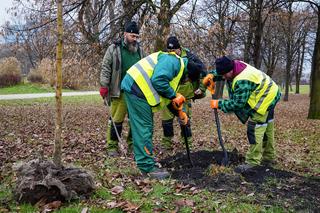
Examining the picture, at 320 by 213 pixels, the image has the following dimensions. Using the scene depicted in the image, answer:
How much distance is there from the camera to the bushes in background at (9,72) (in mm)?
31158

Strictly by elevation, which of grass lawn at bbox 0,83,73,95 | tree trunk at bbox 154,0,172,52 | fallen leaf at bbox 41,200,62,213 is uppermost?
tree trunk at bbox 154,0,172,52

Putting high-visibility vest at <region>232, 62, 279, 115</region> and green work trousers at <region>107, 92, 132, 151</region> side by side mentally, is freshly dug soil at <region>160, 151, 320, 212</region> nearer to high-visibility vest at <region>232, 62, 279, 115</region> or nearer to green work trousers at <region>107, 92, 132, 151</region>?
high-visibility vest at <region>232, 62, 279, 115</region>

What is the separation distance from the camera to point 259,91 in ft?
18.8

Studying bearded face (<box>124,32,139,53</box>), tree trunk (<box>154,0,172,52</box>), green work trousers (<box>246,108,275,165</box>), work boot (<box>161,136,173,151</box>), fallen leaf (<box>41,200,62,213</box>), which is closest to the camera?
fallen leaf (<box>41,200,62,213</box>)

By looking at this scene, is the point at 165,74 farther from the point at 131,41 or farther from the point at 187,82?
the point at 131,41

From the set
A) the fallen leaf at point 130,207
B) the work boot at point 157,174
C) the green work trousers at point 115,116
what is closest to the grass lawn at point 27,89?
the green work trousers at point 115,116

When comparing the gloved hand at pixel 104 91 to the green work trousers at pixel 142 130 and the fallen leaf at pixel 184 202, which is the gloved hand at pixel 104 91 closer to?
the green work trousers at pixel 142 130

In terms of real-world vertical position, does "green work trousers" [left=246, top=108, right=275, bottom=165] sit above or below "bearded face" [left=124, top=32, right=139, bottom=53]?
below

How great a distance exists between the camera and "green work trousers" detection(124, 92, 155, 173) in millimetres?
5270

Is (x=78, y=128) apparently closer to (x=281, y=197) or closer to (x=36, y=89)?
(x=281, y=197)

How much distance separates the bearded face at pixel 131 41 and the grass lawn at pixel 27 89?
2348cm

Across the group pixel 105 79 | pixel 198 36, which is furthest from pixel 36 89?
pixel 105 79

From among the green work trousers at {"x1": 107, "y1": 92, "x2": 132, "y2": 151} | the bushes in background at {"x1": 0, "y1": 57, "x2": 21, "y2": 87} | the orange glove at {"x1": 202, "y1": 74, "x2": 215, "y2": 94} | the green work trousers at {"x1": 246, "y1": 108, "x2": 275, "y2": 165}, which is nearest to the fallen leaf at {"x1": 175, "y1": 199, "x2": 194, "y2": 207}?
the green work trousers at {"x1": 246, "y1": 108, "x2": 275, "y2": 165}

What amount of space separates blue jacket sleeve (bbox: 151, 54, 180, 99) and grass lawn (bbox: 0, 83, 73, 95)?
83.1ft
